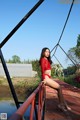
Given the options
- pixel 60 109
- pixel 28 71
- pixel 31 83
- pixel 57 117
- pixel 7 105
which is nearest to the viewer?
pixel 57 117

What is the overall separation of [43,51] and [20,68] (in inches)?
2177

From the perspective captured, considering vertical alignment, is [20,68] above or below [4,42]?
above

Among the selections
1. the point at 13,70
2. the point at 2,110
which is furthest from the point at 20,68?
the point at 2,110

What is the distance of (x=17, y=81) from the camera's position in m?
50.5

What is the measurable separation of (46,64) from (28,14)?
2.15 meters

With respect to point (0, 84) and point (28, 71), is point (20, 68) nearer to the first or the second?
point (28, 71)

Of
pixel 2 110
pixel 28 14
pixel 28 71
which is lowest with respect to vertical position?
pixel 2 110

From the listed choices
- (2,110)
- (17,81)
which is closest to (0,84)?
(17,81)

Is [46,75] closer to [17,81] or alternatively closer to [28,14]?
[28,14]

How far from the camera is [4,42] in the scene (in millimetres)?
4762

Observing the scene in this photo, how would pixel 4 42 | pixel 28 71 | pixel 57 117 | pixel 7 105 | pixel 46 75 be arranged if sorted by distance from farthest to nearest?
pixel 28 71 < pixel 7 105 < pixel 46 75 < pixel 57 117 < pixel 4 42

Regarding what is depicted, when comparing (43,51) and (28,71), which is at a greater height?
(28,71)

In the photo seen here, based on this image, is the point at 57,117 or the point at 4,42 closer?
the point at 4,42

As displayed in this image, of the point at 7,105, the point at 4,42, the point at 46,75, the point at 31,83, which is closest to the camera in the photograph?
the point at 4,42
